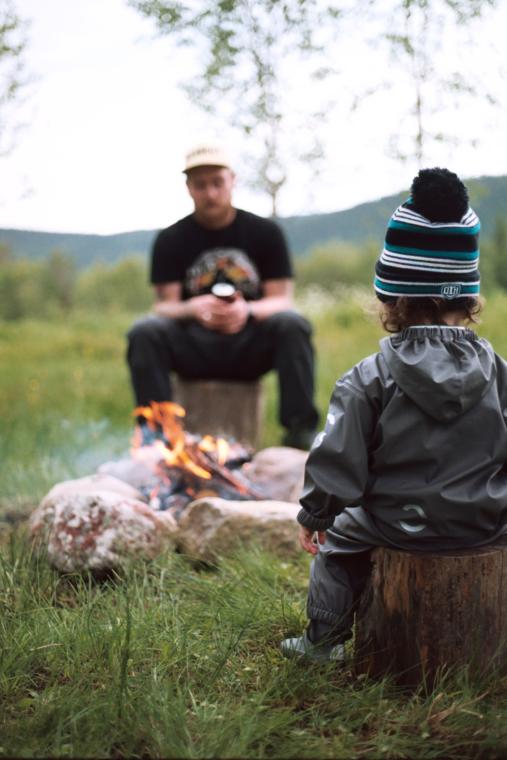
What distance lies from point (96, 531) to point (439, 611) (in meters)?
1.49

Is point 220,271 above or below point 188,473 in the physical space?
above

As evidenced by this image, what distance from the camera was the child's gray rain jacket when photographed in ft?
6.80

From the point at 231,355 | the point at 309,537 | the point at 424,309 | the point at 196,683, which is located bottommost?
the point at 196,683

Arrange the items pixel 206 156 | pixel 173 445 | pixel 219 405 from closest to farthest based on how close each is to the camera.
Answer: pixel 173 445, pixel 206 156, pixel 219 405

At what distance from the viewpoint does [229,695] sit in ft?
6.80

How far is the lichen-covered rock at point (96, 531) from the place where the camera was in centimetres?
309

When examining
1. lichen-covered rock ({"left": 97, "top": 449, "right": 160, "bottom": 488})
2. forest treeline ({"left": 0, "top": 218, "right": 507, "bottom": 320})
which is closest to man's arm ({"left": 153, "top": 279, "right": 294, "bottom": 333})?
lichen-covered rock ({"left": 97, "top": 449, "right": 160, "bottom": 488})

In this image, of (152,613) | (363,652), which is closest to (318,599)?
(363,652)

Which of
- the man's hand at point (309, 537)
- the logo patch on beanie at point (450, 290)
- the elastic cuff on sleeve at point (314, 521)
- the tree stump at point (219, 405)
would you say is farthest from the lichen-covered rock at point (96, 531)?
the tree stump at point (219, 405)

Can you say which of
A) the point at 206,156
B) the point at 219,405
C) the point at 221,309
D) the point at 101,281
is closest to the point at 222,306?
the point at 221,309

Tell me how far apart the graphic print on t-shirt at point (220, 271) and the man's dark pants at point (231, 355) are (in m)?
0.23

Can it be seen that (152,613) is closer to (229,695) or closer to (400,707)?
(229,695)

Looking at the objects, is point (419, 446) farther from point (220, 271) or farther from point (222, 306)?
point (220, 271)

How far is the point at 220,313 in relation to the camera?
4707 millimetres
